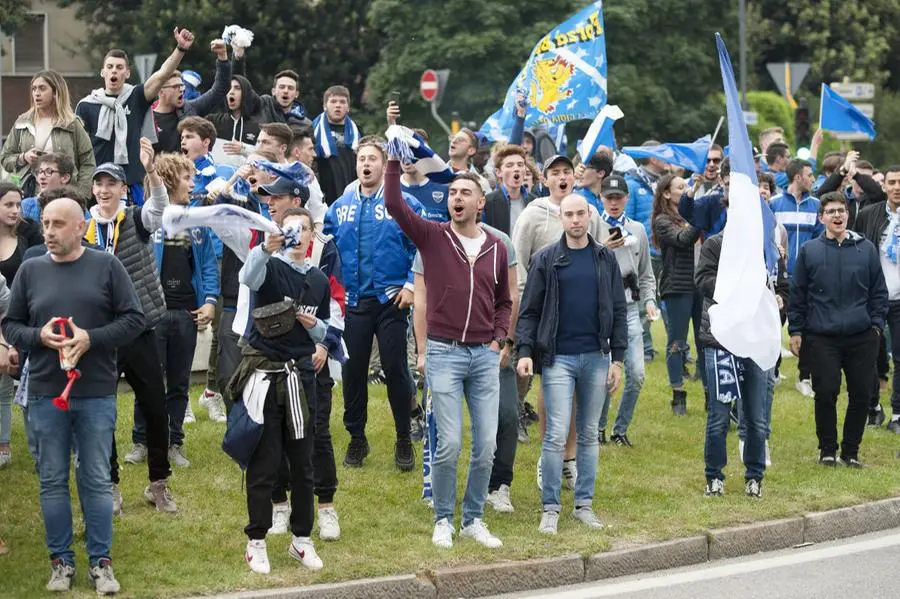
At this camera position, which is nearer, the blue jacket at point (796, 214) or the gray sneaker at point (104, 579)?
the gray sneaker at point (104, 579)

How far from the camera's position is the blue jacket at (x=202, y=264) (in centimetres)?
1117

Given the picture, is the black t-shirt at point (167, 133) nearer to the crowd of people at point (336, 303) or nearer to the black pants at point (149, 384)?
the crowd of people at point (336, 303)

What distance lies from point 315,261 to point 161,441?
1506mm

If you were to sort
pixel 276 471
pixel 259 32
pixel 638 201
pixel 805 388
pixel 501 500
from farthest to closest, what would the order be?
1. pixel 259 32
2. pixel 638 201
3. pixel 805 388
4. pixel 501 500
5. pixel 276 471

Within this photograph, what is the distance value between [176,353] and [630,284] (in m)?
3.43

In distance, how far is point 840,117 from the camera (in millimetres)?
16797

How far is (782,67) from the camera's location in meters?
30.7

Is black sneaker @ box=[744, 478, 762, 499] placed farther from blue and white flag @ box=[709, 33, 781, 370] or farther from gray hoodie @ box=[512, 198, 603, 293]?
gray hoodie @ box=[512, 198, 603, 293]

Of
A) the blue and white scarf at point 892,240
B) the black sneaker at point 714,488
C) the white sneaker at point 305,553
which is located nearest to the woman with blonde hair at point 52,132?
the white sneaker at point 305,553

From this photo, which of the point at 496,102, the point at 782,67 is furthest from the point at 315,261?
the point at 496,102

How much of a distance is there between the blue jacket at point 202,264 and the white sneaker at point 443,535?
2639 mm

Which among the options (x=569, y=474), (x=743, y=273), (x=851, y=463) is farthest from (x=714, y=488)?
(x=851, y=463)

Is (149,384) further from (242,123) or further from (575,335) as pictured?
(242,123)

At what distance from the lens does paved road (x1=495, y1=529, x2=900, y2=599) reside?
352 inches
